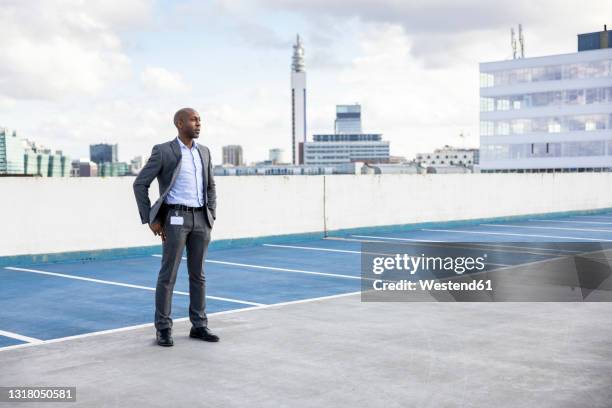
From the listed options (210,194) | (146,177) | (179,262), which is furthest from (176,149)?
(179,262)

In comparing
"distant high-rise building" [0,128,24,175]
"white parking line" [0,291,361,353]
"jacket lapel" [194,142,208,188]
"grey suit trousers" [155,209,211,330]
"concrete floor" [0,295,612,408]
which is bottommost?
"white parking line" [0,291,361,353]

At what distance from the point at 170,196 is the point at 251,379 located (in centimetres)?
216

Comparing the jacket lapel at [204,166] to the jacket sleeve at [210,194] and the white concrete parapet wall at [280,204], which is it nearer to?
the jacket sleeve at [210,194]

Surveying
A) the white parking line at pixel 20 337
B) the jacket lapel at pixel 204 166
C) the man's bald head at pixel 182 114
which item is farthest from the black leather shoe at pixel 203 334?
the man's bald head at pixel 182 114

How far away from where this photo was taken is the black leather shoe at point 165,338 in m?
7.02

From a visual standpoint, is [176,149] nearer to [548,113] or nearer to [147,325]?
[147,325]

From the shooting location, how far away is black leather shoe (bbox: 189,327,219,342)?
720cm

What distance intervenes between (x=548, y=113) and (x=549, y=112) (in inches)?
17.6

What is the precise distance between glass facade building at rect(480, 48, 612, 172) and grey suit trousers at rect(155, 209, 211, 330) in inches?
4162

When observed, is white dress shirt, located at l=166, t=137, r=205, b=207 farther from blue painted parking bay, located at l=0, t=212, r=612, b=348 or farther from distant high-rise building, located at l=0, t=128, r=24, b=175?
distant high-rise building, located at l=0, t=128, r=24, b=175

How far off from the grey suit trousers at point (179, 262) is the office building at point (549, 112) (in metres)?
106

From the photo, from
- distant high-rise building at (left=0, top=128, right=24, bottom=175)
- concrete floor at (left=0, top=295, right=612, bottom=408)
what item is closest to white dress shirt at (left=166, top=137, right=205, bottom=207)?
concrete floor at (left=0, top=295, right=612, bottom=408)

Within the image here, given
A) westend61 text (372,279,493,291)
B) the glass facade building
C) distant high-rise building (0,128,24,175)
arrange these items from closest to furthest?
westend61 text (372,279,493,291) < the glass facade building < distant high-rise building (0,128,24,175)

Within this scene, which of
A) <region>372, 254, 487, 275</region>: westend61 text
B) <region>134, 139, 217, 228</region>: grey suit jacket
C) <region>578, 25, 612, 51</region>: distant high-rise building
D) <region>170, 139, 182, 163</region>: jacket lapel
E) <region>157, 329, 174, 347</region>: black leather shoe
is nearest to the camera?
<region>157, 329, 174, 347</region>: black leather shoe
